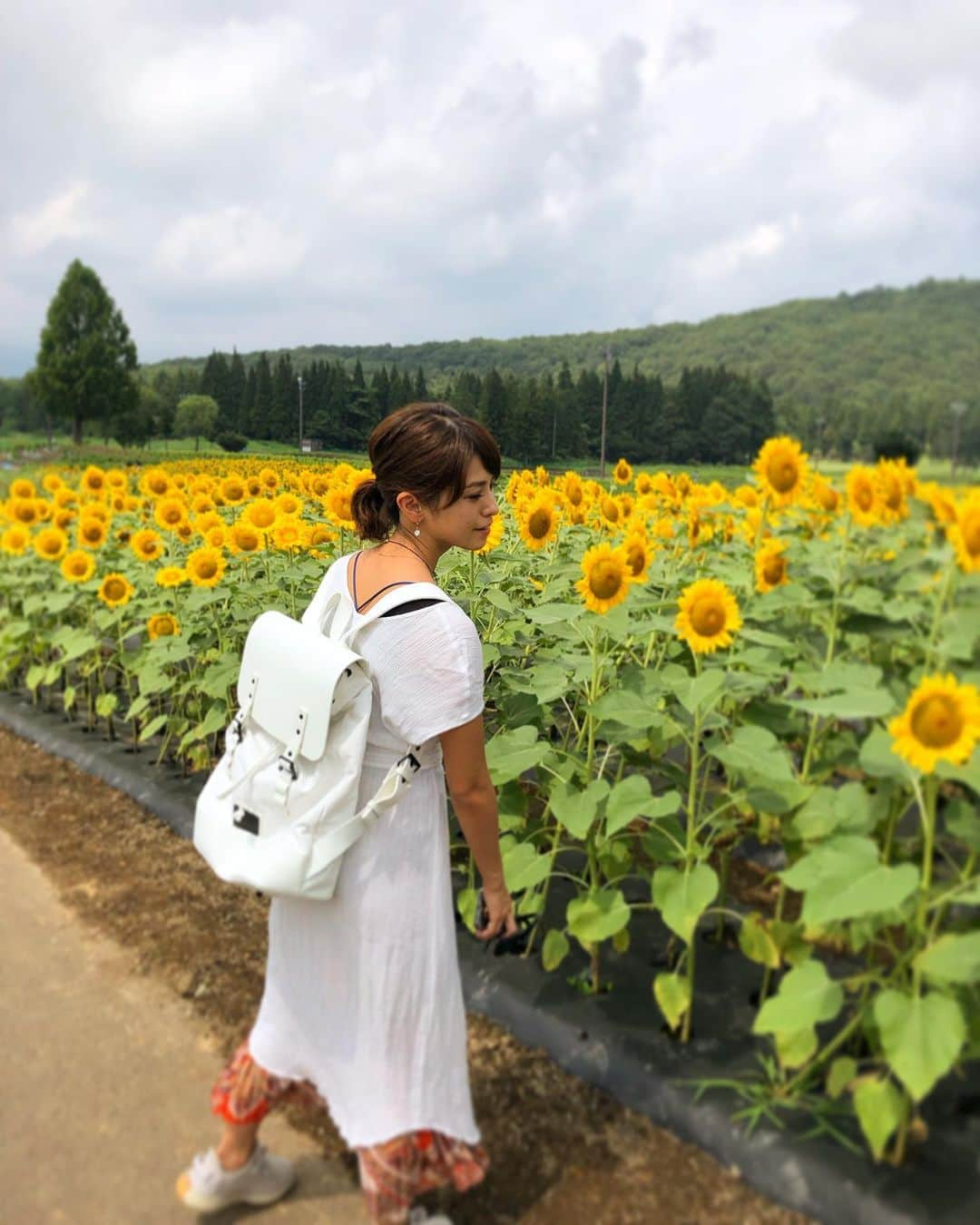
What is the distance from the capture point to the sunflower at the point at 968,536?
159cm

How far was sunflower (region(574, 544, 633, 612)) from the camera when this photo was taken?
2.36 metres

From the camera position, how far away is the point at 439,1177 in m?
1.82

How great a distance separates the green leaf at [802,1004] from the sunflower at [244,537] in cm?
277

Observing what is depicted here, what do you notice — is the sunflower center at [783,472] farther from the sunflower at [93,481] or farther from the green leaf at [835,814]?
the sunflower at [93,481]

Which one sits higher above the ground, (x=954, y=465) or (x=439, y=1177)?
(x=954, y=465)

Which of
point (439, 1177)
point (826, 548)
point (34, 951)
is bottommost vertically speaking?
point (34, 951)

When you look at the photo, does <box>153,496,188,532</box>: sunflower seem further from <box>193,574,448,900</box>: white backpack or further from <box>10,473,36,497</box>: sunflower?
<box>193,574,448,900</box>: white backpack

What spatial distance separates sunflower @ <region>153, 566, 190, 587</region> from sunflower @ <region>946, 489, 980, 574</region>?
3.31 m

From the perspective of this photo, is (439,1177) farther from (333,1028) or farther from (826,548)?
(826,548)

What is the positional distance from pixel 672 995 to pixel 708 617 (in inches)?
Answer: 34.2

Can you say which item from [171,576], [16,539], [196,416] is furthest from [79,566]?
[196,416]

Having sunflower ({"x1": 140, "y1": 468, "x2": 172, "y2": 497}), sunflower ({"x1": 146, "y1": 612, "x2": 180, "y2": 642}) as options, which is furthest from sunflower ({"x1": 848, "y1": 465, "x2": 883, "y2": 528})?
sunflower ({"x1": 140, "y1": 468, "x2": 172, "y2": 497})

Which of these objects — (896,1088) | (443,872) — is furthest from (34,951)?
(896,1088)

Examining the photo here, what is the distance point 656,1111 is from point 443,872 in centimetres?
87
